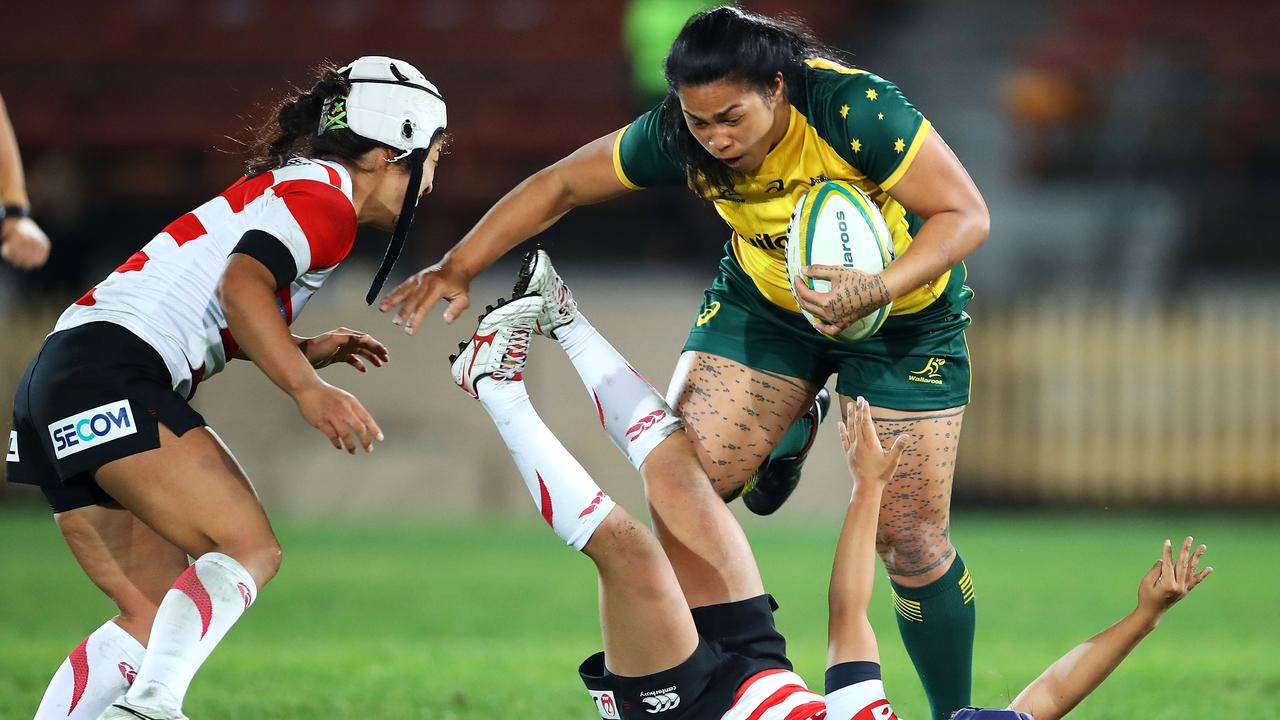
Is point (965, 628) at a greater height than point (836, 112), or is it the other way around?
point (836, 112)

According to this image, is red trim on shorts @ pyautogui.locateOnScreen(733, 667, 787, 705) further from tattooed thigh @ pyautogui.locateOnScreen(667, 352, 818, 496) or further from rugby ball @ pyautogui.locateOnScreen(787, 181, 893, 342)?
rugby ball @ pyautogui.locateOnScreen(787, 181, 893, 342)

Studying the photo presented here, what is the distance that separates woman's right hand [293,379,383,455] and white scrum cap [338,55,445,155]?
2.69 ft

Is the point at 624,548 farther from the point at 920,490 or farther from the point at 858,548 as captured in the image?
the point at 920,490

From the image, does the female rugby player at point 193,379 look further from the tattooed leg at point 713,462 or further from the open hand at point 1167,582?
the open hand at point 1167,582

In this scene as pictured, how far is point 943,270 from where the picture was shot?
151 inches

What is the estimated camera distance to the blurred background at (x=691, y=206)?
12453mm

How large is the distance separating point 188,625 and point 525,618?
13.6 feet

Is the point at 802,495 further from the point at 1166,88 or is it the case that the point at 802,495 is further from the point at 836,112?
the point at 836,112

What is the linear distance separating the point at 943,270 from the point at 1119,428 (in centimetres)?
939

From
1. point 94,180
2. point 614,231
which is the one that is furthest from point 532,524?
point 94,180

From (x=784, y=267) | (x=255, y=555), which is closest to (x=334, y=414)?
(x=255, y=555)

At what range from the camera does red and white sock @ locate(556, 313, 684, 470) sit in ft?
14.1

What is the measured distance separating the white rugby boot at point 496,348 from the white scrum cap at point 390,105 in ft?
1.77

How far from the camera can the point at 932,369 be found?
4.39 meters
